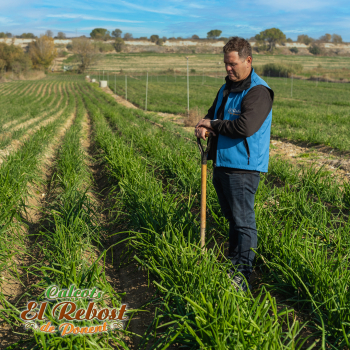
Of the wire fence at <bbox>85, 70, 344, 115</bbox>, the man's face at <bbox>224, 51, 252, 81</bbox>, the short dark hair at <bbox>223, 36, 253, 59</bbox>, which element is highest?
the wire fence at <bbox>85, 70, 344, 115</bbox>

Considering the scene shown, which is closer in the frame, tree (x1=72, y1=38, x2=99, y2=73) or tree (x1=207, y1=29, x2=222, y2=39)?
tree (x1=72, y1=38, x2=99, y2=73)

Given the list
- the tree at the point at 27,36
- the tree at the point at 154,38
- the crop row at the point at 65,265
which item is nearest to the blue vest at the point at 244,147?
the crop row at the point at 65,265

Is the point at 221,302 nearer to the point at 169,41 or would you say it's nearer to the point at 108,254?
the point at 108,254

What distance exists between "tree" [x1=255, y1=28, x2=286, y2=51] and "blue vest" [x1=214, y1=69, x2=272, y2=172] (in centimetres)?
13491

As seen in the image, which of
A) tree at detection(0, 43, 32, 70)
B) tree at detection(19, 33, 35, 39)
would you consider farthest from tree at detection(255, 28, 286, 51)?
tree at detection(19, 33, 35, 39)

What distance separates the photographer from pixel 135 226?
11.0 ft

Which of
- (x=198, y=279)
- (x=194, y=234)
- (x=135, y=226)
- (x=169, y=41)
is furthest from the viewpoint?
(x=169, y=41)

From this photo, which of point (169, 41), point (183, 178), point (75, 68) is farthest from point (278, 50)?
point (183, 178)

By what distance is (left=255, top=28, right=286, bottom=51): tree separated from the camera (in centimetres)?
12412

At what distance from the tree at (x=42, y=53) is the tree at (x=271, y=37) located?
3236 inches

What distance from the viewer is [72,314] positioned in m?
1.95

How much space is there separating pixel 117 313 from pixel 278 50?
125592 millimetres

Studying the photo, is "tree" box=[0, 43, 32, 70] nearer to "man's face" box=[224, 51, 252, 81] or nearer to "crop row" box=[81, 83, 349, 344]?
"crop row" box=[81, 83, 349, 344]

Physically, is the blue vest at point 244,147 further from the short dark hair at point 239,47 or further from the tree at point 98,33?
the tree at point 98,33
